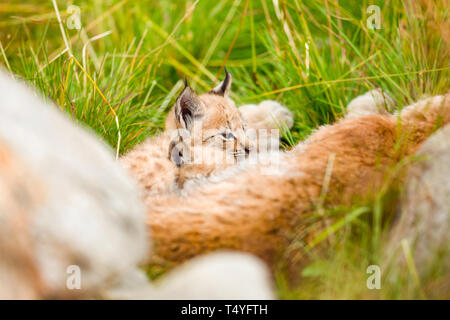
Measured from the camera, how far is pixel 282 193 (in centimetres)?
160

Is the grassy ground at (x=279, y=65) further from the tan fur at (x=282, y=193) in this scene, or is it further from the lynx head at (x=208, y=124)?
the lynx head at (x=208, y=124)

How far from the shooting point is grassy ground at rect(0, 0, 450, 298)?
1.54m

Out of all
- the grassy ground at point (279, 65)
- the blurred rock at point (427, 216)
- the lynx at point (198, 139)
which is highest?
the grassy ground at point (279, 65)

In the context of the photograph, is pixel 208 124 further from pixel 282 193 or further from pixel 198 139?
pixel 282 193

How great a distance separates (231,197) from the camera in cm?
162

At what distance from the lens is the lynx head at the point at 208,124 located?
2.50 metres

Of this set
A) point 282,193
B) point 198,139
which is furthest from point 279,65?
point 282,193

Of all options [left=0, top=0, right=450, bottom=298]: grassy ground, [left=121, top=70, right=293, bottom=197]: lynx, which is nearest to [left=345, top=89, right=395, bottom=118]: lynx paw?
[left=0, top=0, right=450, bottom=298]: grassy ground

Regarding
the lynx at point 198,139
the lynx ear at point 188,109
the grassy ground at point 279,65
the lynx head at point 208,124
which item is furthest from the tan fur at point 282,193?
the lynx ear at point 188,109

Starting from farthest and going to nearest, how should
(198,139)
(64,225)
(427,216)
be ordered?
1. (198,139)
2. (427,216)
3. (64,225)

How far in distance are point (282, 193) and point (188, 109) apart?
3.56ft

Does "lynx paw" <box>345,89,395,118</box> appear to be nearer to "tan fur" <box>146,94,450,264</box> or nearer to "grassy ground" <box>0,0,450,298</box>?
"grassy ground" <box>0,0,450,298</box>

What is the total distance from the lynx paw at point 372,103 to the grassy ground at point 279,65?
0.06 m
